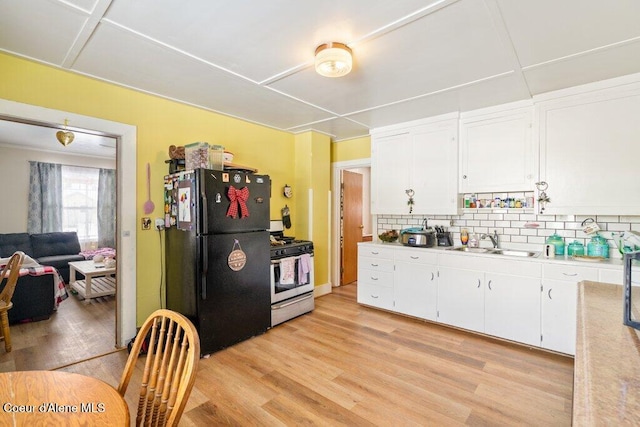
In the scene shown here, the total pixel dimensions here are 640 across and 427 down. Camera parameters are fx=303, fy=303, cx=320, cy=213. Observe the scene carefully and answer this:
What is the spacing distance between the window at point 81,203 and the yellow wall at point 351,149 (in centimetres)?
533

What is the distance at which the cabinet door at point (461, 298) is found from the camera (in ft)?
10.2

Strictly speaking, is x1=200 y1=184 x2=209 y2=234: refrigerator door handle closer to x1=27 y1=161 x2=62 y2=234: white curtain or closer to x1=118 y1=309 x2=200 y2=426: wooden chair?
x1=118 y1=309 x2=200 y2=426: wooden chair

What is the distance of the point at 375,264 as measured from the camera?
12.8 feet

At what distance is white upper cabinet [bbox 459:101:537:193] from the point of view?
3.07 m

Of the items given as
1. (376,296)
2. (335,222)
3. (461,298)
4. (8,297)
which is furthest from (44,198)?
(461,298)

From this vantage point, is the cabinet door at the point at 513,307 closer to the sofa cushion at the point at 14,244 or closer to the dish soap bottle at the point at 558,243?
the dish soap bottle at the point at 558,243

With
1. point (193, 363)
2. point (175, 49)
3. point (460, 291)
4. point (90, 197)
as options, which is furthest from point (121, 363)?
point (90, 197)

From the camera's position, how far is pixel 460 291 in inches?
127

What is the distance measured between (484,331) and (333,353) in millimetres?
1567

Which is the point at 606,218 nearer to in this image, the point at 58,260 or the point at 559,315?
the point at 559,315

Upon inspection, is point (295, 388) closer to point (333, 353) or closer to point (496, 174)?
point (333, 353)

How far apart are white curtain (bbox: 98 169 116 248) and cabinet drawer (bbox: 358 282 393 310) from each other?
18.5 ft

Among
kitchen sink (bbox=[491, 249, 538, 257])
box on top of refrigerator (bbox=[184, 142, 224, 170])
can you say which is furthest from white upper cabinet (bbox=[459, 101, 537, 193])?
box on top of refrigerator (bbox=[184, 142, 224, 170])

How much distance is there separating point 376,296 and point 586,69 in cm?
301
